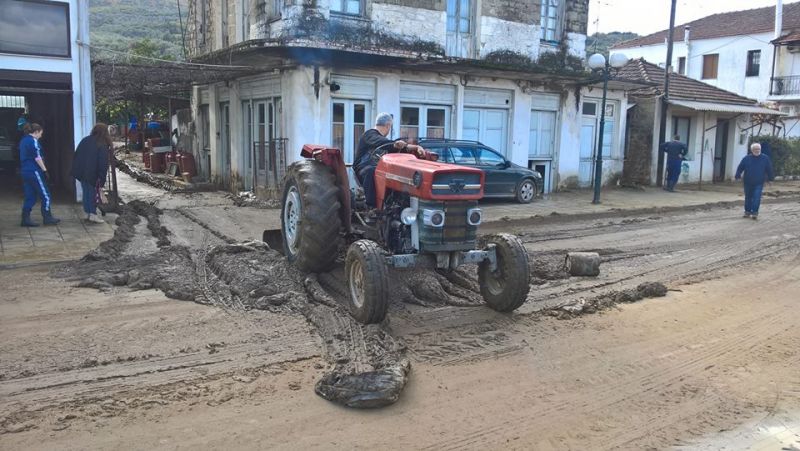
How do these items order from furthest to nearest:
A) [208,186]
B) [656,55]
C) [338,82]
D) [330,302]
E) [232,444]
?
[656,55] → [208,186] → [338,82] → [330,302] → [232,444]

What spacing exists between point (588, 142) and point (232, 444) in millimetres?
18070

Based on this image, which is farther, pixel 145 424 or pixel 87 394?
pixel 87 394

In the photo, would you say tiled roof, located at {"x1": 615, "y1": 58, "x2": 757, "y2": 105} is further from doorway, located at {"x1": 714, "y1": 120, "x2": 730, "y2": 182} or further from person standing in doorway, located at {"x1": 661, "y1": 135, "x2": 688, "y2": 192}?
person standing in doorway, located at {"x1": 661, "y1": 135, "x2": 688, "y2": 192}

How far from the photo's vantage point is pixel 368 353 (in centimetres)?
502

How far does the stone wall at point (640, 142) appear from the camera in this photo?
21.5m

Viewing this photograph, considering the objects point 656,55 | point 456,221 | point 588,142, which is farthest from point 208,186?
point 656,55

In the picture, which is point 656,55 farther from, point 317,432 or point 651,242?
point 317,432

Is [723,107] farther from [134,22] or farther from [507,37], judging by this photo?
[134,22]

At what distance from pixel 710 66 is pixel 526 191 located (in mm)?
30698

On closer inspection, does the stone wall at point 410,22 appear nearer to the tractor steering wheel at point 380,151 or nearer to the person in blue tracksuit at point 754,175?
the person in blue tracksuit at point 754,175

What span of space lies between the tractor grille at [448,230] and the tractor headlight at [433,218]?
44 millimetres

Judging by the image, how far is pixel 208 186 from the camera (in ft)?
58.3

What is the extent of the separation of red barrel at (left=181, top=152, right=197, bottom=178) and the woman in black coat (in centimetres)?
853

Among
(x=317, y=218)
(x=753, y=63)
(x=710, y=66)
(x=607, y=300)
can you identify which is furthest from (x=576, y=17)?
(x=710, y=66)
